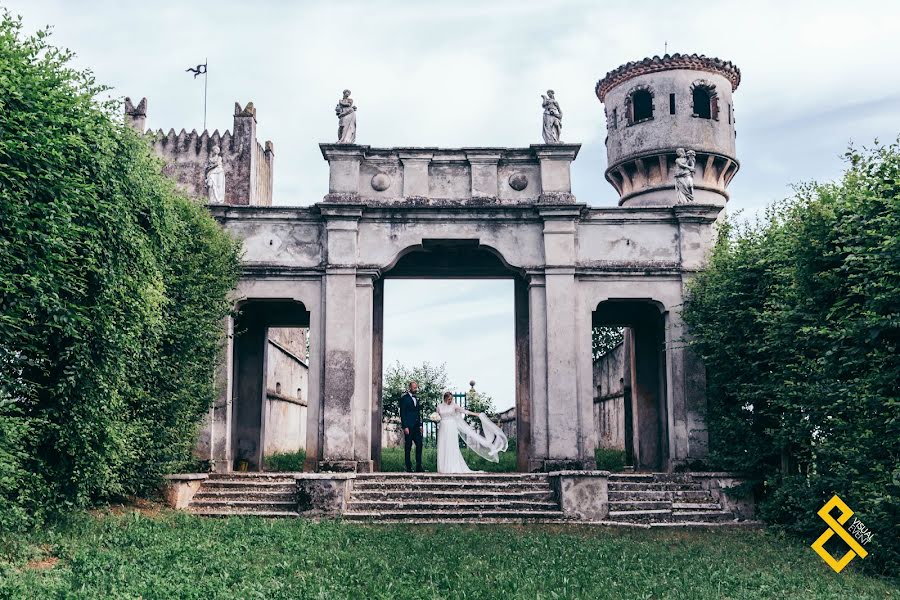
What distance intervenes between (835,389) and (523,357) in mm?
9384

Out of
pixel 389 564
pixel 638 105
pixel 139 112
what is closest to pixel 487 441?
pixel 389 564

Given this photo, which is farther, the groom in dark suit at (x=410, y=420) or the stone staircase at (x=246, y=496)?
the groom in dark suit at (x=410, y=420)

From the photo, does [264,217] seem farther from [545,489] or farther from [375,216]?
[545,489]

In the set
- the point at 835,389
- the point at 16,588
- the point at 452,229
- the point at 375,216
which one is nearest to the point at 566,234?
the point at 452,229

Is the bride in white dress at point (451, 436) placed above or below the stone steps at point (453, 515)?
above

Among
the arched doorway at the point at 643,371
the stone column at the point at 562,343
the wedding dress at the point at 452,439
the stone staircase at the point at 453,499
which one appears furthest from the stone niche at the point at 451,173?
the stone staircase at the point at 453,499

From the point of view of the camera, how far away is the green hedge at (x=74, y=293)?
29.6 ft

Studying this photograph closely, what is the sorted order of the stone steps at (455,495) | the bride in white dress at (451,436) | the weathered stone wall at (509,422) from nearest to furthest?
the stone steps at (455,495) → the bride in white dress at (451,436) → the weathered stone wall at (509,422)

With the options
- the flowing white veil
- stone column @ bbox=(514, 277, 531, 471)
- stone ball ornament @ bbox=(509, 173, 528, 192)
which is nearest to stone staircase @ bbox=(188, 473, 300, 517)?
the flowing white veil

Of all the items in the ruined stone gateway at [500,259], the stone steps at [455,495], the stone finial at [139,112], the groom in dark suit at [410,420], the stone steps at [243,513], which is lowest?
the stone steps at [243,513]

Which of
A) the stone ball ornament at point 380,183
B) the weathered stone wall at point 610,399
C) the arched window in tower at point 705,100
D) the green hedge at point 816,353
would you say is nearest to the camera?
the green hedge at point 816,353

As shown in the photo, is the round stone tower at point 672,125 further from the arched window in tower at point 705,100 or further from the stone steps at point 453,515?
the stone steps at point 453,515

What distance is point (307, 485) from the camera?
14.1 metres

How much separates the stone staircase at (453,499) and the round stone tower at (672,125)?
56.0 feet
